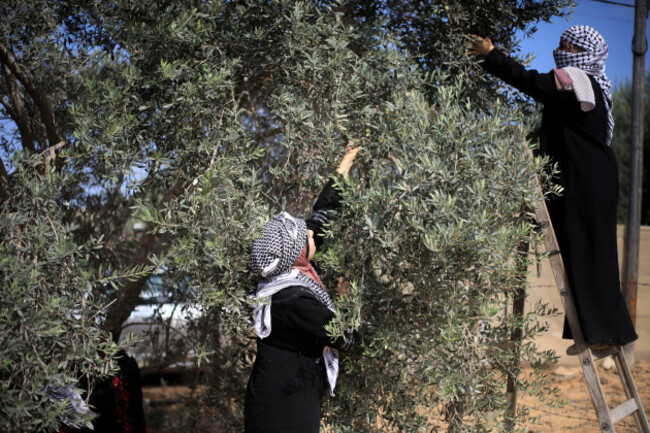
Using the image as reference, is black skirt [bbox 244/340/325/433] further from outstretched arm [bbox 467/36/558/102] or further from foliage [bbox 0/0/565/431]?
outstretched arm [bbox 467/36/558/102]

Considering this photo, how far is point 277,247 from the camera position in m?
3.17

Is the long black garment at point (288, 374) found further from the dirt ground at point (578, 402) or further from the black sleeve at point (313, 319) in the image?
the dirt ground at point (578, 402)

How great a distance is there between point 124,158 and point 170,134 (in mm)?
364

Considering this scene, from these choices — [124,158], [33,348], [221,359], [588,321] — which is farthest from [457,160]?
[221,359]

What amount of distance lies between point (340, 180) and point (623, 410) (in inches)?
90.2

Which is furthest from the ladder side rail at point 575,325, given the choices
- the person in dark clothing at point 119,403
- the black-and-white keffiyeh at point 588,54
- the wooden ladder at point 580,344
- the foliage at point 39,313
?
the person in dark clothing at point 119,403

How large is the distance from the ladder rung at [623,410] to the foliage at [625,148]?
521 inches

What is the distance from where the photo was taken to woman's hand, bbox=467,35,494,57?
3961mm

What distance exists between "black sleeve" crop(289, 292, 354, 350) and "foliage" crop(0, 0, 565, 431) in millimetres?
177

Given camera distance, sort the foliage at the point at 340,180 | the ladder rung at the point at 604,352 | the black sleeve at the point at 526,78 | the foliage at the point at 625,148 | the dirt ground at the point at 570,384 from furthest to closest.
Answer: the foliage at the point at 625,148
the dirt ground at the point at 570,384
the ladder rung at the point at 604,352
the black sleeve at the point at 526,78
the foliage at the point at 340,180

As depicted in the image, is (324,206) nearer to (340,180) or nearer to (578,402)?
(340,180)

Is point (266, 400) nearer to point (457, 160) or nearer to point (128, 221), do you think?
point (457, 160)

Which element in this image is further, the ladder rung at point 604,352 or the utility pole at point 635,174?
the utility pole at point 635,174

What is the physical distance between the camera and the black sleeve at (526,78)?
12.0ft
